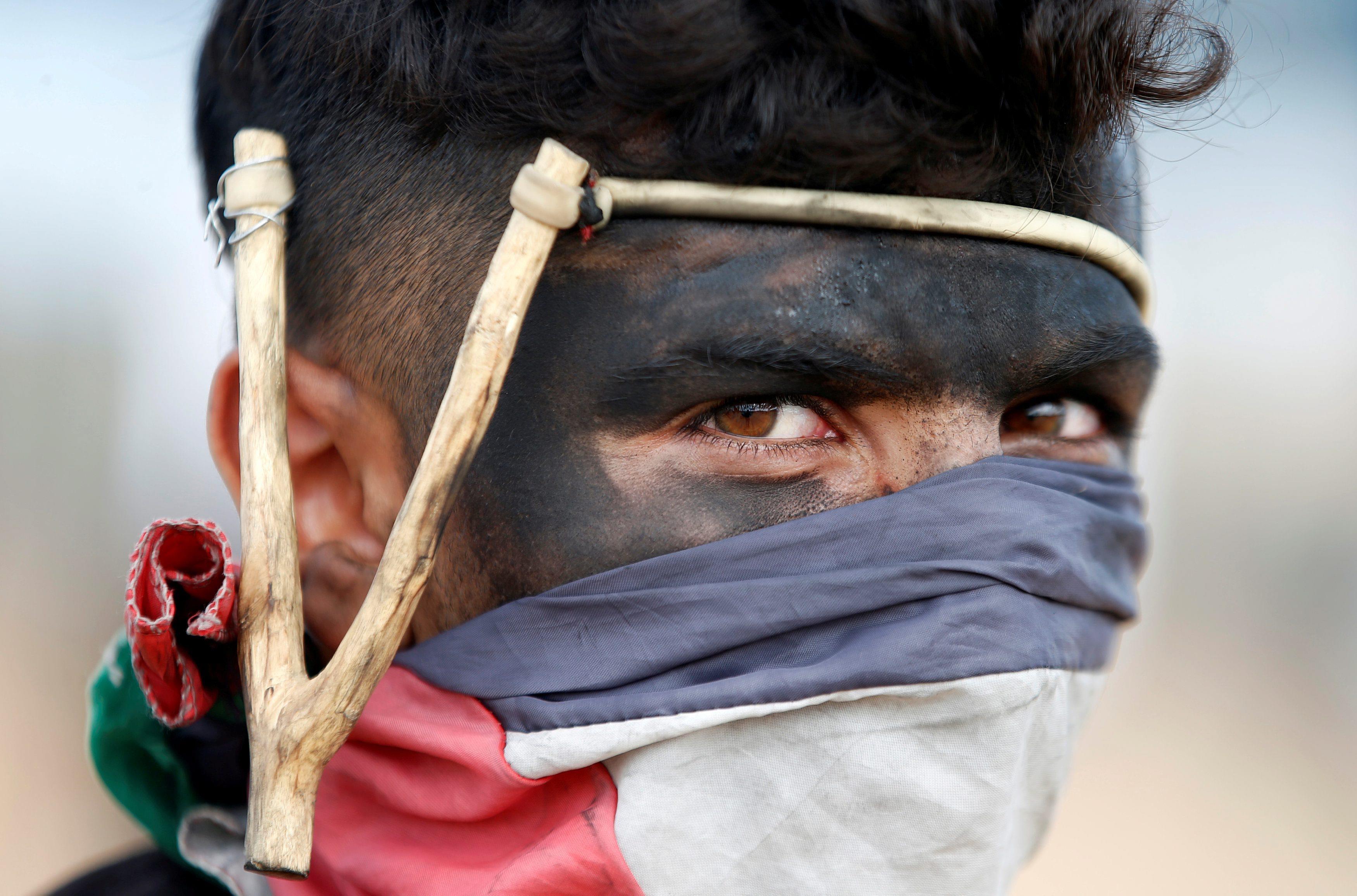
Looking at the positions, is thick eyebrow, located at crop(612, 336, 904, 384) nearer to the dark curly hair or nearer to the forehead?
the forehead

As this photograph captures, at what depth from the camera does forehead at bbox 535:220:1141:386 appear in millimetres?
1369

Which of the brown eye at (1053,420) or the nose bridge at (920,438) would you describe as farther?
the brown eye at (1053,420)

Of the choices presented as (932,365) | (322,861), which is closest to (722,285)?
(932,365)

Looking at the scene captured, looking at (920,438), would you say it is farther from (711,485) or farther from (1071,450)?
(1071,450)

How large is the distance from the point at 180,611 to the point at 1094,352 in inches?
52.3

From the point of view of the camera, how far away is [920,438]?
1445 mm

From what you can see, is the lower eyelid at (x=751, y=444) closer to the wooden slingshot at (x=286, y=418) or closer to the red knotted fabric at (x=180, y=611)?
the wooden slingshot at (x=286, y=418)

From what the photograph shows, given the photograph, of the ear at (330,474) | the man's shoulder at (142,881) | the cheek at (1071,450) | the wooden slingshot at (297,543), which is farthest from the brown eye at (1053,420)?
the man's shoulder at (142,881)

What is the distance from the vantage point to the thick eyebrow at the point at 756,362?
1368mm

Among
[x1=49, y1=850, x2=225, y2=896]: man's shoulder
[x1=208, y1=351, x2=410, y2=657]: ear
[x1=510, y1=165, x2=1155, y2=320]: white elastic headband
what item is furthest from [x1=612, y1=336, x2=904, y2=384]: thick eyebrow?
[x1=49, y1=850, x2=225, y2=896]: man's shoulder

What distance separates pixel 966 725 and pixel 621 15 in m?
0.97

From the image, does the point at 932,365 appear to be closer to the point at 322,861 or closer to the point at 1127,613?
the point at 1127,613

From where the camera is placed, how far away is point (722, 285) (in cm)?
138

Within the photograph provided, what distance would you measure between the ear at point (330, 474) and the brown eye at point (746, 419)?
1.57 feet
